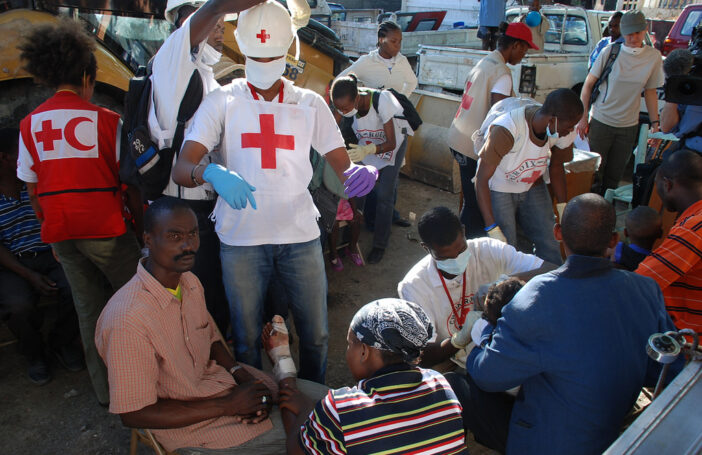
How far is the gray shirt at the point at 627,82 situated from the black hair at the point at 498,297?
376 centimetres

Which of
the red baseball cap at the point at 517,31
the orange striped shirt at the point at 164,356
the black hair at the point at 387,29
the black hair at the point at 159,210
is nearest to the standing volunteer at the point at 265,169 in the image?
the black hair at the point at 159,210

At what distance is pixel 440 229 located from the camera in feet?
7.50

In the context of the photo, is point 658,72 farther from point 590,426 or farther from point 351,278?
point 590,426

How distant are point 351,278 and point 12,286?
228 centimetres

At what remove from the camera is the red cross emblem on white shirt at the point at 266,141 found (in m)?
2.06

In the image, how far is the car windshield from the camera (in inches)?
163

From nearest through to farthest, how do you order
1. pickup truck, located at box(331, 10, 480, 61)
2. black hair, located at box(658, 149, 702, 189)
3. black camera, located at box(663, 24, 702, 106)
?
black hair, located at box(658, 149, 702, 189) → black camera, located at box(663, 24, 702, 106) → pickup truck, located at box(331, 10, 480, 61)

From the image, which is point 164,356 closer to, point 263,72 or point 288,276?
point 288,276

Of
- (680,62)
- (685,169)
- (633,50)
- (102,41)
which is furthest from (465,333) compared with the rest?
(633,50)

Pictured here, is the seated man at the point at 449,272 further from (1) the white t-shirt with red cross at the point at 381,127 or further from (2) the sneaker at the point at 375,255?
(2) the sneaker at the point at 375,255

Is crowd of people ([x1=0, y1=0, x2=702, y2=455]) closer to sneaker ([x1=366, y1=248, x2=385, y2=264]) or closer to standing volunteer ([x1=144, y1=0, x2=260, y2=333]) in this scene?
standing volunteer ([x1=144, y1=0, x2=260, y2=333])

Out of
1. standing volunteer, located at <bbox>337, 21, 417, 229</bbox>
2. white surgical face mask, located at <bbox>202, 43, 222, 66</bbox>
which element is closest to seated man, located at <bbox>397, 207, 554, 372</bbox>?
white surgical face mask, located at <bbox>202, 43, 222, 66</bbox>

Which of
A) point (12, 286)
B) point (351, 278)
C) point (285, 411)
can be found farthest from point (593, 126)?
point (12, 286)

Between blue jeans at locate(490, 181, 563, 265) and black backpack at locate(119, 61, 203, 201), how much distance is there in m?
1.90
